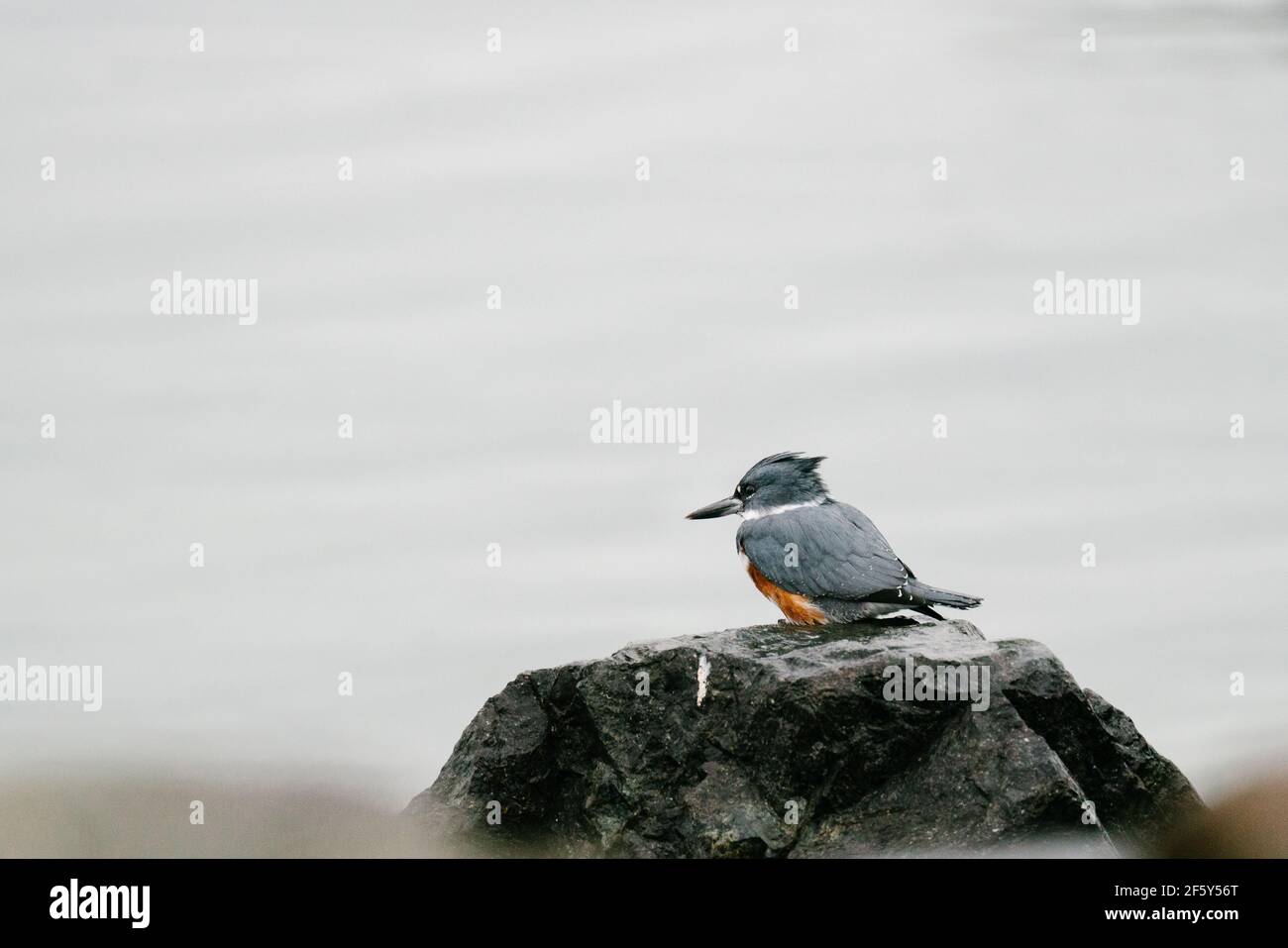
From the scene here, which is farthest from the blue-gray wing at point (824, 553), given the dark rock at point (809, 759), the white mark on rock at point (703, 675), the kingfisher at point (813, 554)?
the white mark on rock at point (703, 675)

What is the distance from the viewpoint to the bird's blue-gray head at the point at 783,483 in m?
7.55

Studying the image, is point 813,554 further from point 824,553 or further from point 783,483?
point 783,483

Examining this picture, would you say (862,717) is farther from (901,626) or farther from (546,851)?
(546,851)

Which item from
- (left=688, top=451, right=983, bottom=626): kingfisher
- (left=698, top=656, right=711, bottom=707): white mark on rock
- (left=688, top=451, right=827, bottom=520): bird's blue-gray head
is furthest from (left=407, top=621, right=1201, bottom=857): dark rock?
(left=688, top=451, right=827, bottom=520): bird's blue-gray head

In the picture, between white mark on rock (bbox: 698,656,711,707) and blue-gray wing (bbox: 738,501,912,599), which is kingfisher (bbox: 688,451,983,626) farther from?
white mark on rock (bbox: 698,656,711,707)

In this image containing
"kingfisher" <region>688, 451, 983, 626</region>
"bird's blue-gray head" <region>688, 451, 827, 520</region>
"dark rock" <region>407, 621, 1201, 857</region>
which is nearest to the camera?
"dark rock" <region>407, 621, 1201, 857</region>

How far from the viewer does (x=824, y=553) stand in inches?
280

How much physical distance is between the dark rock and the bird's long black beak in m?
1.08

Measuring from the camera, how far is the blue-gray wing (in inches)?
275

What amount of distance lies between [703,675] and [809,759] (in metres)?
0.62

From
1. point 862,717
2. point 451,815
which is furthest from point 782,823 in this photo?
point 451,815

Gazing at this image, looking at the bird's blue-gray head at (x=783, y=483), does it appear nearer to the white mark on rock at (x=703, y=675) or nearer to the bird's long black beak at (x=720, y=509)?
the bird's long black beak at (x=720, y=509)

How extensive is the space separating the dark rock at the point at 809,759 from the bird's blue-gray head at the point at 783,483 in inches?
37.2

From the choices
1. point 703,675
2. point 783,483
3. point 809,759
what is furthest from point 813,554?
point 809,759
